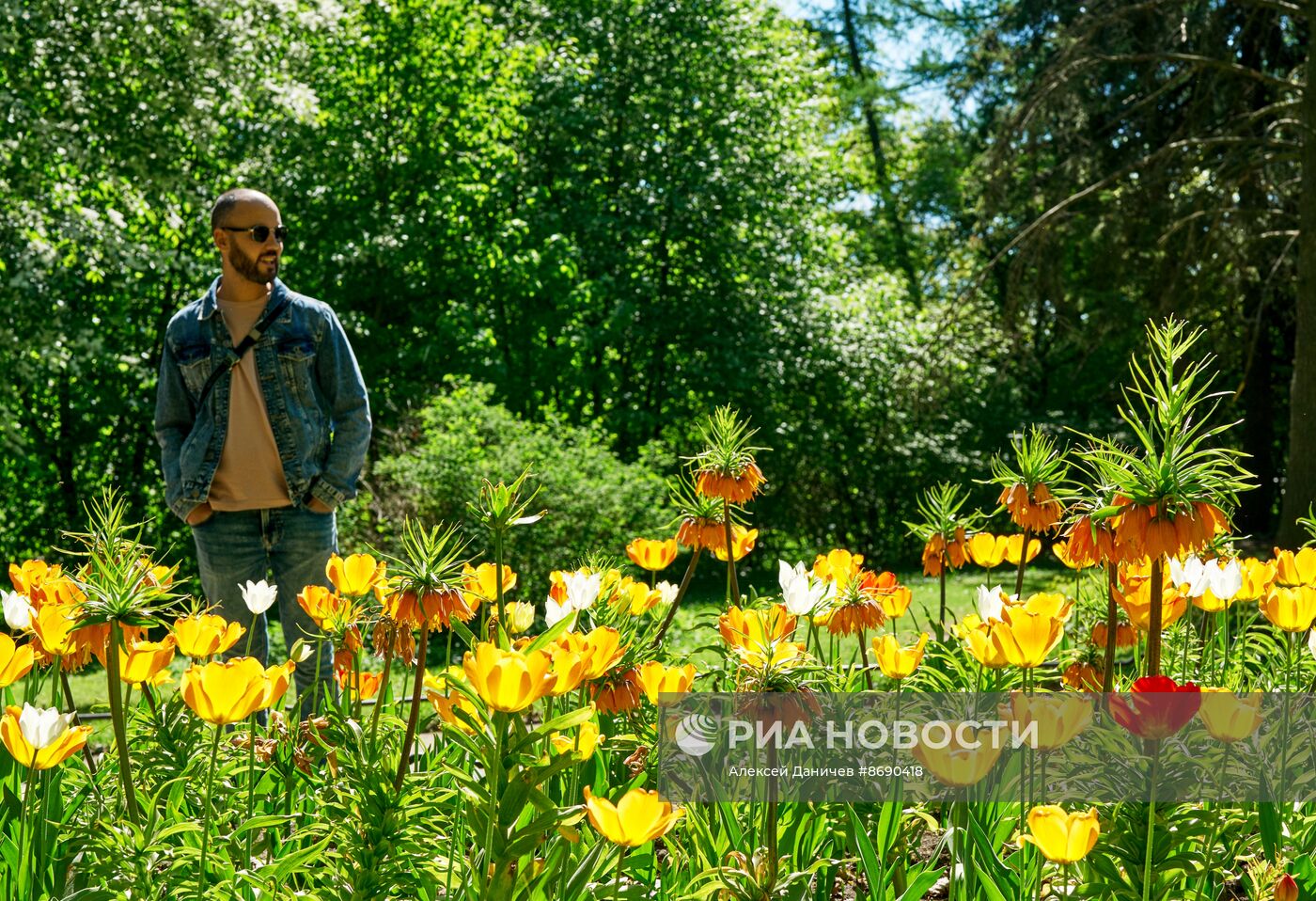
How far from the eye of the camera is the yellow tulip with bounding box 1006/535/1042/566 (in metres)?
2.88

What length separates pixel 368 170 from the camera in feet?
47.1

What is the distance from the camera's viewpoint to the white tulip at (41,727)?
158cm

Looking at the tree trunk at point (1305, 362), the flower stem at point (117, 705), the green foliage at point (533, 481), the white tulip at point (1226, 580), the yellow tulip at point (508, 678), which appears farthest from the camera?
the green foliage at point (533, 481)

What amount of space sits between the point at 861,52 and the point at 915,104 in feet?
6.75

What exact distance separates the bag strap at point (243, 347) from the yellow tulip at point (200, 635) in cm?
151

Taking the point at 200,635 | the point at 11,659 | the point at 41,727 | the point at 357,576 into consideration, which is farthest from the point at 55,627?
the point at 357,576

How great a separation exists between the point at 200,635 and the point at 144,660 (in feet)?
0.37

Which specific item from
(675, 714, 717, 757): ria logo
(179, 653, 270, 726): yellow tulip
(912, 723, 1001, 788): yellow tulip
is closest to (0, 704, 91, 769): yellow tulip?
(179, 653, 270, 726): yellow tulip

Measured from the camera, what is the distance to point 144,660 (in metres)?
1.93

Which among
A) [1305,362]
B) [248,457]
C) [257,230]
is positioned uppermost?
[1305,362]

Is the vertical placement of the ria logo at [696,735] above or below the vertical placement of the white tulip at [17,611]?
below

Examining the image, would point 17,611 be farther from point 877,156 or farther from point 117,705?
point 877,156

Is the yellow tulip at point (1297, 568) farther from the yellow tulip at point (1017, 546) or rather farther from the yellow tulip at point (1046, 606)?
the yellow tulip at point (1046, 606)

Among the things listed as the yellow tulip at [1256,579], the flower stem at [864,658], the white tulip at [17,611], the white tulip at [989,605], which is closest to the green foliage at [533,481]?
the flower stem at [864,658]
